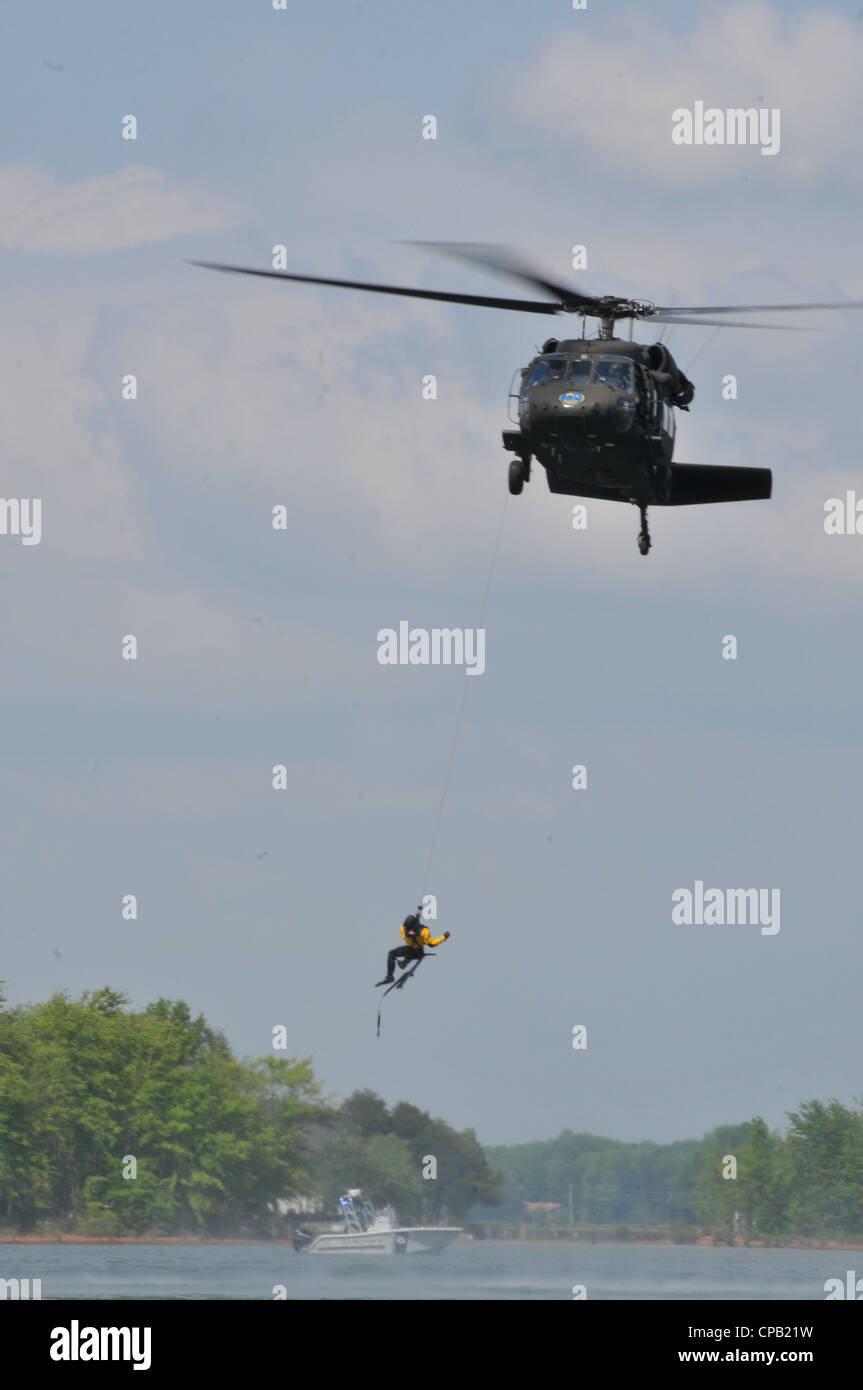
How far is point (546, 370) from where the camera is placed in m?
37.2

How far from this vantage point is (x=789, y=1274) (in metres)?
112

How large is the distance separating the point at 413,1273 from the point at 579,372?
66693 millimetres

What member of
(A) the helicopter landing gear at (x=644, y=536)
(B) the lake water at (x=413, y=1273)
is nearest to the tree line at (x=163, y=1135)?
(B) the lake water at (x=413, y=1273)

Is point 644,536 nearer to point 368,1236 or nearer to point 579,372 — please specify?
point 579,372

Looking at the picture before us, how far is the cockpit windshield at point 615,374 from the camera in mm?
36441

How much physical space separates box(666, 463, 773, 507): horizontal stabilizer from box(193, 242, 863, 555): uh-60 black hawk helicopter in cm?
2

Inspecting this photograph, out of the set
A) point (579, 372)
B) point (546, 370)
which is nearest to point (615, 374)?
point (579, 372)

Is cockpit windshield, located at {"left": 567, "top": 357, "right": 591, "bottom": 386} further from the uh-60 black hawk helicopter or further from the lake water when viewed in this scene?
the lake water

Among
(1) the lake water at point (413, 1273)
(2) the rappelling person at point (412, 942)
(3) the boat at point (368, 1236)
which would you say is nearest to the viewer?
(2) the rappelling person at point (412, 942)

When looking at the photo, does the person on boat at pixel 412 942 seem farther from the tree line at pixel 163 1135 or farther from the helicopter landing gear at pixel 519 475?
the tree line at pixel 163 1135

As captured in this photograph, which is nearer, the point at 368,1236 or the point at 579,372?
the point at 579,372

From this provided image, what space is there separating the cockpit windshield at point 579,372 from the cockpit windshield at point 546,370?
17 cm
